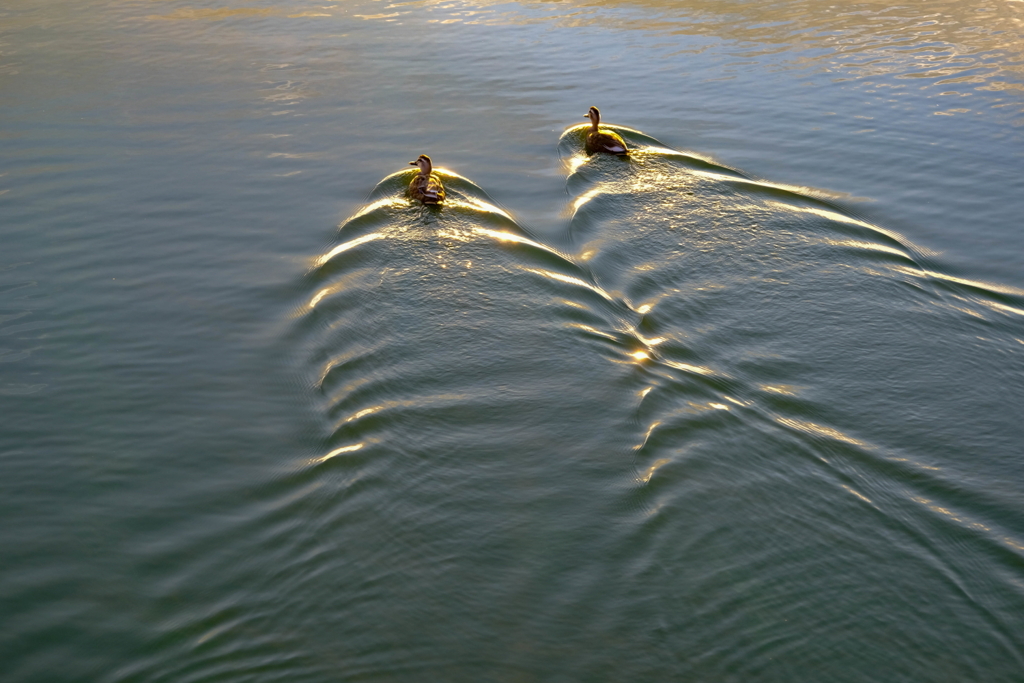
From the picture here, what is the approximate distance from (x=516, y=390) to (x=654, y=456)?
1.37 metres

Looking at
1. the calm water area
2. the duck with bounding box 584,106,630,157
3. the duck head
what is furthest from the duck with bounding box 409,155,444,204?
the duck with bounding box 584,106,630,157

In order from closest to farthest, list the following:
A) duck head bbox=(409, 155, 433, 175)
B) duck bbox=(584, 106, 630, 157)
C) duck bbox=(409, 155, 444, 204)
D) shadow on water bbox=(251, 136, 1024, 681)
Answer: shadow on water bbox=(251, 136, 1024, 681) < duck bbox=(409, 155, 444, 204) < duck head bbox=(409, 155, 433, 175) < duck bbox=(584, 106, 630, 157)

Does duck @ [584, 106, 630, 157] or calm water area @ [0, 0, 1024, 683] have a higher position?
duck @ [584, 106, 630, 157]

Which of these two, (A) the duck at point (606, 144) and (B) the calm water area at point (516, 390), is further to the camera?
(A) the duck at point (606, 144)

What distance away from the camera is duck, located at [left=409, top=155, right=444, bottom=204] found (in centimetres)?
1013

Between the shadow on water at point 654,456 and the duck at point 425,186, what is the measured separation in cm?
70

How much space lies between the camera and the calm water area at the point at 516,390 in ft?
17.1

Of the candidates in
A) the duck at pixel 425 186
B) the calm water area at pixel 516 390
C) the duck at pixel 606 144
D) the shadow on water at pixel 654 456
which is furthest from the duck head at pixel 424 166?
the duck at pixel 606 144

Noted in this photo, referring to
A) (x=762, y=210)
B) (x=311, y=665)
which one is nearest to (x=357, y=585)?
(x=311, y=665)

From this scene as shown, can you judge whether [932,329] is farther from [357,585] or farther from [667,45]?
[667,45]

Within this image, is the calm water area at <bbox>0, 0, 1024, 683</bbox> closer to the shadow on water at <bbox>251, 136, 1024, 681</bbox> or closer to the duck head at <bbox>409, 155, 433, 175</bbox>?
the shadow on water at <bbox>251, 136, 1024, 681</bbox>

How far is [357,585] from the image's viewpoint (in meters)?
5.53

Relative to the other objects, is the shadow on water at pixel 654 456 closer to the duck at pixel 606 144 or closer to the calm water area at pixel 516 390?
the calm water area at pixel 516 390

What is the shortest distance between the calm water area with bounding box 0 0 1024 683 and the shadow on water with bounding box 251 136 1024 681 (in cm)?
3
